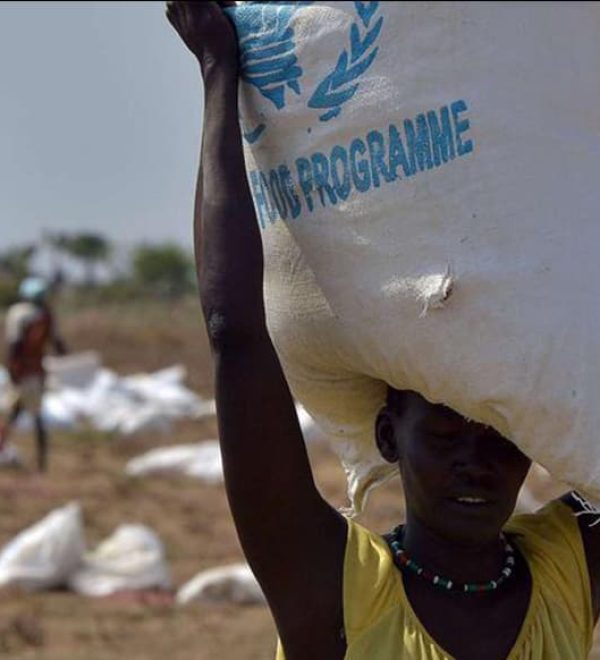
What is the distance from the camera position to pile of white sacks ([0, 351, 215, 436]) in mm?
14039

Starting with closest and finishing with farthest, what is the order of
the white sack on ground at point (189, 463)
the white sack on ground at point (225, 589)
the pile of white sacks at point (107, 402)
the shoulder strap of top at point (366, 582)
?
the shoulder strap of top at point (366, 582) < the white sack on ground at point (225, 589) < the white sack on ground at point (189, 463) < the pile of white sacks at point (107, 402)

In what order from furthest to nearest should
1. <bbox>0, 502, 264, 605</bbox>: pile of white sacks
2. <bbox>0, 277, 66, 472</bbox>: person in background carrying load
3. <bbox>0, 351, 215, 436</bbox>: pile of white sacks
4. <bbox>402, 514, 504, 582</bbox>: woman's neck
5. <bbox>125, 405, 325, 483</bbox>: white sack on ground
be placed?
<bbox>0, 351, 215, 436</bbox>: pile of white sacks < <bbox>125, 405, 325, 483</bbox>: white sack on ground < <bbox>0, 277, 66, 472</bbox>: person in background carrying load < <bbox>0, 502, 264, 605</bbox>: pile of white sacks < <bbox>402, 514, 504, 582</bbox>: woman's neck

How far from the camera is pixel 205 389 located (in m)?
18.8

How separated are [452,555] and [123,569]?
206 inches

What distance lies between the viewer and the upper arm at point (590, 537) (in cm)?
189

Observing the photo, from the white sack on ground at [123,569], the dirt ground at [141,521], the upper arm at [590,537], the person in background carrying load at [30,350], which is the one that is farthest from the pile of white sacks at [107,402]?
the upper arm at [590,537]

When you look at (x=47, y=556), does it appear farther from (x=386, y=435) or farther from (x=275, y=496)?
(x=275, y=496)

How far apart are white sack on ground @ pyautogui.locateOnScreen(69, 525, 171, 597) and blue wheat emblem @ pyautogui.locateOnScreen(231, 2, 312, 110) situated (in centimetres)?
525

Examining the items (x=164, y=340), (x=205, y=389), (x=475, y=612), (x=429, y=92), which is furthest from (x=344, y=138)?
(x=164, y=340)

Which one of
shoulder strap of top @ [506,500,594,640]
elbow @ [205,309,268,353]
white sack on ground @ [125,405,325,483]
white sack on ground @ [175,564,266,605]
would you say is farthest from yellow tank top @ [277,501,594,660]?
white sack on ground @ [125,405,325,483]

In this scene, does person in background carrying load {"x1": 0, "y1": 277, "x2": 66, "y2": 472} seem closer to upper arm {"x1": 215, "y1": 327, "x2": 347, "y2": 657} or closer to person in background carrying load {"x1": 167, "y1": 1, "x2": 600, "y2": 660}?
person in background carrying load {"x1": 167, "y1": 1, "x2": 600, "y2": 660}

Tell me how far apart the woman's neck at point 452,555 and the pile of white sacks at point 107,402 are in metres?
11.9

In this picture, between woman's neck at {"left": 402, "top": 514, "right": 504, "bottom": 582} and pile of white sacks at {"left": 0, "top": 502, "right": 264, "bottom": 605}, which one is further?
pile of white sacks at {"left": 0, "top": 502, "right": 264, "bottom": 605}

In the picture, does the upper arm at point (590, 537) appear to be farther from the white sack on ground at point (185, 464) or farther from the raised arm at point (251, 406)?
the white sack on ground at point (185, 464)
